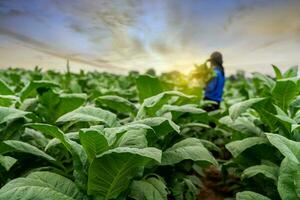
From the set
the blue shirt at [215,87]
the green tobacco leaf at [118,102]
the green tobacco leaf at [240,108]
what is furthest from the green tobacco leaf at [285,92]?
the blue shirt at [215,87]

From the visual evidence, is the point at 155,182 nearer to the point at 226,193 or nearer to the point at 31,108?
the point at 31,108

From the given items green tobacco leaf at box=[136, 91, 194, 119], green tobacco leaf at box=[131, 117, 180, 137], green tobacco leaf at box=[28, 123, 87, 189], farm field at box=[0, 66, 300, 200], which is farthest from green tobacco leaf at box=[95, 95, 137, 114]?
green tobacco leaf at box=[28, 123, 87, 189]

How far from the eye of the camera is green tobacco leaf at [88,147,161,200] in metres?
1.45

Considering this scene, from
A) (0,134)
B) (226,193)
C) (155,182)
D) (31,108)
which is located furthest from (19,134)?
(226,193)

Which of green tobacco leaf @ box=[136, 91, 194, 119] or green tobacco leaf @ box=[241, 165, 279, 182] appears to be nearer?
green tobacco leaf @ box=[241, 165, 279, 182]

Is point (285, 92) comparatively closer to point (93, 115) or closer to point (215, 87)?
point (93, 115)

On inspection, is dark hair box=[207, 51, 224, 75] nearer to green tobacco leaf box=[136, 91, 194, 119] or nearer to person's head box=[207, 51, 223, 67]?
person's head box=[207, 51, 223, 67]

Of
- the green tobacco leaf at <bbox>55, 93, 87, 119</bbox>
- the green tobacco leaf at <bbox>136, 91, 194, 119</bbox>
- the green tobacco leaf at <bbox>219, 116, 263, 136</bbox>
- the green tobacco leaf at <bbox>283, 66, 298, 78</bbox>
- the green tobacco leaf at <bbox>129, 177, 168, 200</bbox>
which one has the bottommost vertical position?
the green tobacco leaf at <bbox>129, 177, 168, 200</bbox>

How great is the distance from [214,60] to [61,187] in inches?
149

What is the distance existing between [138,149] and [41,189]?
0.38 metres

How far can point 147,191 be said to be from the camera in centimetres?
167

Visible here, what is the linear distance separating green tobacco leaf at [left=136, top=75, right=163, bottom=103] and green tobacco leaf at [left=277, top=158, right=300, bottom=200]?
3.55ft

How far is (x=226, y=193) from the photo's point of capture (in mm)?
3164

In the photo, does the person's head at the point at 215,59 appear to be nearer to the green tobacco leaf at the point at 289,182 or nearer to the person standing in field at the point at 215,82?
the person standing in field at the point at 215,82
